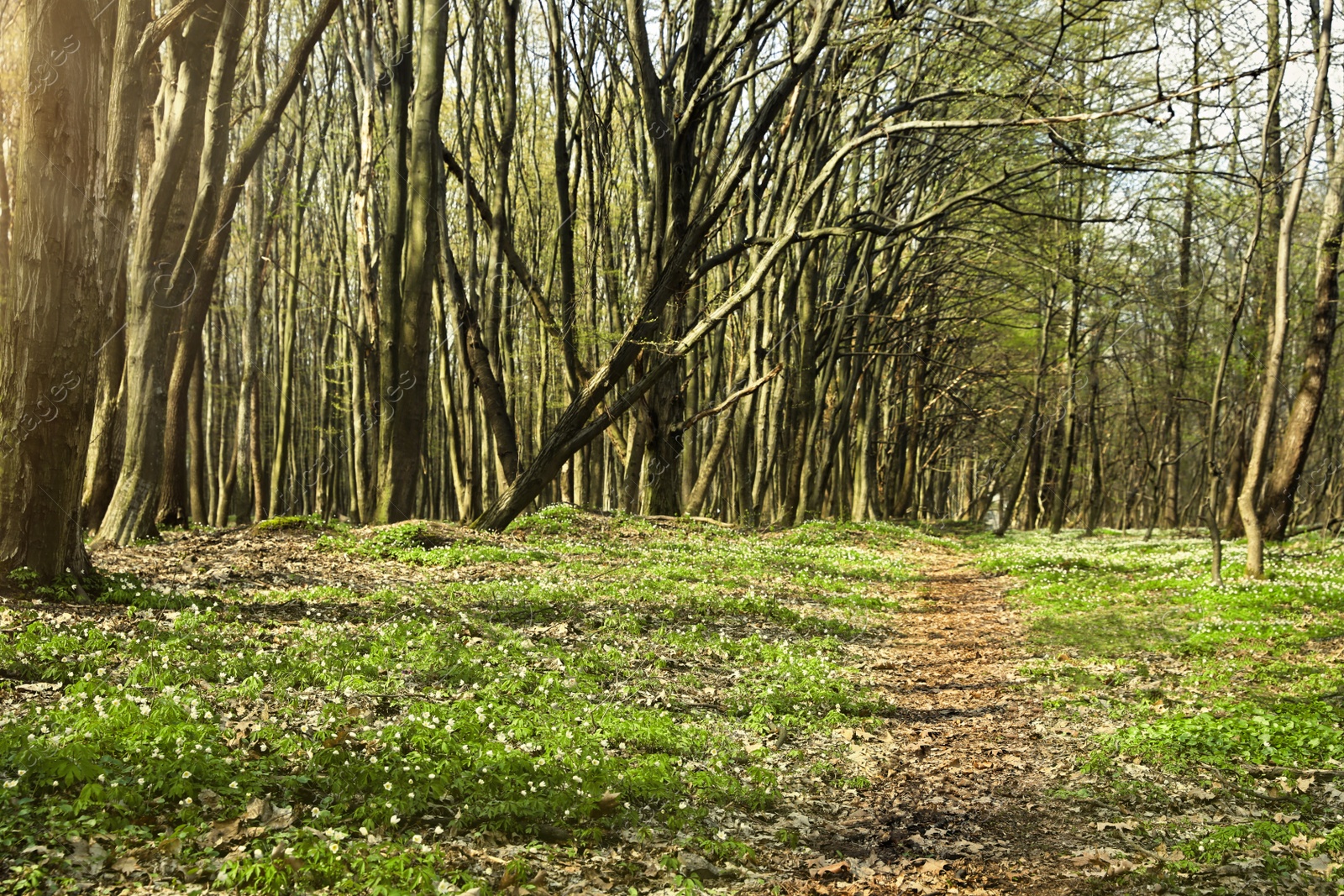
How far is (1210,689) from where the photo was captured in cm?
777

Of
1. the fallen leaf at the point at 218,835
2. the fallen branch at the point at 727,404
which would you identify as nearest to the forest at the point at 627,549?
the fallen leaf at the point at 218,835

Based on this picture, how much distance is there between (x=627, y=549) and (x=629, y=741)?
9352 millimetres

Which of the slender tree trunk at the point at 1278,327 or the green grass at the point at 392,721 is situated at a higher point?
the slender tree trunk at the point at 1278,327

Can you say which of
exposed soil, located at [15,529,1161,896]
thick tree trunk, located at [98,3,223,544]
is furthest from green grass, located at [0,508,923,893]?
thick tree trunk, located at [98,3,223,544]

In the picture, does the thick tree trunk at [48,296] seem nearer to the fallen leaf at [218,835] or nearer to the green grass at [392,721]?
the green grass at [392,721]

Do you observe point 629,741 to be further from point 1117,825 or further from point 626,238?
point 626,238

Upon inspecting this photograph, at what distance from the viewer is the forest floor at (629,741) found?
423 centimetres

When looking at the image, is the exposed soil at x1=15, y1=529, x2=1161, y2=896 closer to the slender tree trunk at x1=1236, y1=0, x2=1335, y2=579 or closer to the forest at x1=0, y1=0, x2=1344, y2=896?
the forest at x1=0, y1=0, x2=1344, y2=896

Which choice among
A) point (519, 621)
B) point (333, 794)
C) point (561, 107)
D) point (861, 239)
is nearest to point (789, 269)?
point (861, 239)

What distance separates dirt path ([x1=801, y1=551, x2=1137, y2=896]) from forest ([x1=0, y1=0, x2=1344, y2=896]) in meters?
0.04

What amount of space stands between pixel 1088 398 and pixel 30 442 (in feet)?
118

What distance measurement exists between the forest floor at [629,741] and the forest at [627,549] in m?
0.04

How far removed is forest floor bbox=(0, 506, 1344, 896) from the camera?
4.23 metres

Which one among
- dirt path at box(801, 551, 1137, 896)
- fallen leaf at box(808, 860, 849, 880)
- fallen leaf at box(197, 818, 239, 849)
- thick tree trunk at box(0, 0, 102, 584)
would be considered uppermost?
thick tree trunk at box(0, 0, 102, 584)
